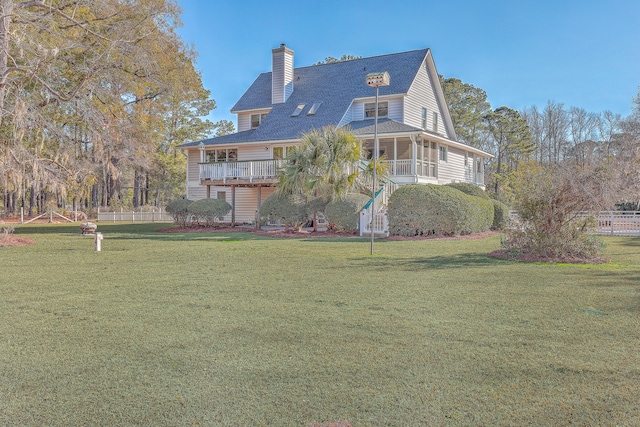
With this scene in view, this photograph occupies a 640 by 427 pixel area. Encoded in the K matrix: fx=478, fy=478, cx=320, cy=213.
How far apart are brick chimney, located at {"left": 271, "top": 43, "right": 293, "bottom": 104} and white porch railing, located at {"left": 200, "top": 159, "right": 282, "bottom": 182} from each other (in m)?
6.73

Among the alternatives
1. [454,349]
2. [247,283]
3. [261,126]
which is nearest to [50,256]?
[247,283]

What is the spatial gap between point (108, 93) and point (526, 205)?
542 inches

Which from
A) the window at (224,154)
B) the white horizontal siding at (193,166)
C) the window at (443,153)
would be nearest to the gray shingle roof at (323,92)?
the window at (224,154)

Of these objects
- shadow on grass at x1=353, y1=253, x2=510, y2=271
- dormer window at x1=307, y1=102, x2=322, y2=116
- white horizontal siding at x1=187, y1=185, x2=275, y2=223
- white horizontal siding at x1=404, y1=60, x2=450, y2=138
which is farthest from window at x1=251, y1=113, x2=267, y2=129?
shadow on grass at x1=353, y1=253, x2=510, y2=271

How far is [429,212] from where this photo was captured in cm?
1594

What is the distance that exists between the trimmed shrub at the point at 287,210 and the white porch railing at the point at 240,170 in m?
3.16

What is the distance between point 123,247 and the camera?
13273 mm

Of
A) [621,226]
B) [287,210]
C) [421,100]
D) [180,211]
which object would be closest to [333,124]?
[421,100]

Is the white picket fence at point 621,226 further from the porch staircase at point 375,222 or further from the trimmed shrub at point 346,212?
the trimmed shrub at point 346,212

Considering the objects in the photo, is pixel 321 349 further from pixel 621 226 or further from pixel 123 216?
pixel 123 216

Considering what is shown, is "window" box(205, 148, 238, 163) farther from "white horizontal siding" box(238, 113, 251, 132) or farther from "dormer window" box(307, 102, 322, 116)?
"dormer window" box(307, 102, 322, 116)

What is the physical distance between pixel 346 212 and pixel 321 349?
13135 millimetres

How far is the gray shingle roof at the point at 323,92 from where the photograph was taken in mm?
24359

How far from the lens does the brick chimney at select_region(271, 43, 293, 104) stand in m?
27.9
